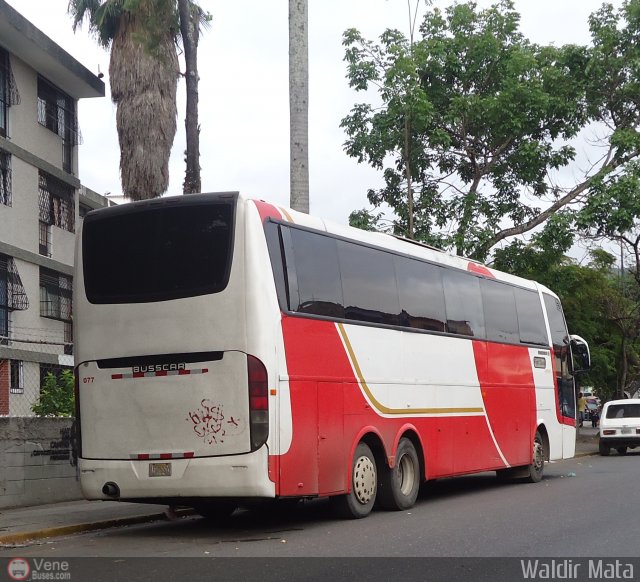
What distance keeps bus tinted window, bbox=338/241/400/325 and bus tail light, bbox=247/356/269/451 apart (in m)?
2.08

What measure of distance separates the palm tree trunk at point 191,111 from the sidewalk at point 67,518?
312 inches

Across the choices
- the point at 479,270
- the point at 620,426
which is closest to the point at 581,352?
the point at 479,270

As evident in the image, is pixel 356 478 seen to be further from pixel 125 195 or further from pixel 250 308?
pixel 125 195

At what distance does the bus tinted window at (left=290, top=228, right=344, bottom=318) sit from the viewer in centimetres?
1173

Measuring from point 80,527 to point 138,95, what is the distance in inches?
586

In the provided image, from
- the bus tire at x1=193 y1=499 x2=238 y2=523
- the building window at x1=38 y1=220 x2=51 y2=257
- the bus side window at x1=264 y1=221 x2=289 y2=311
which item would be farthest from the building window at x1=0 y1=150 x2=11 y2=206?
the bus side window at x1=264 y1=221 x2=289 y2=311

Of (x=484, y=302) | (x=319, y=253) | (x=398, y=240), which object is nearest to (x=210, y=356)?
(x=319, y=253)

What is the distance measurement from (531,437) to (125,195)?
12.4 m

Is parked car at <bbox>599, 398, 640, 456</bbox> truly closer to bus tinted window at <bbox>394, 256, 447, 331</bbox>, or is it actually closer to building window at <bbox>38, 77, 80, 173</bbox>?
bus tinted window at <bbox>394, 256, 447, 331</bbox>

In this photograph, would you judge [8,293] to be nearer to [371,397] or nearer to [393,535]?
[371,397]

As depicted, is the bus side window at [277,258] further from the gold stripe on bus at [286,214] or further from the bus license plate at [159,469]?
the bus license plate at [159,469]

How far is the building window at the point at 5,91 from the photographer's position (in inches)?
957

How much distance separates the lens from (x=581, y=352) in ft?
68.5

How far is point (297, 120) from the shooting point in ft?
57.2
